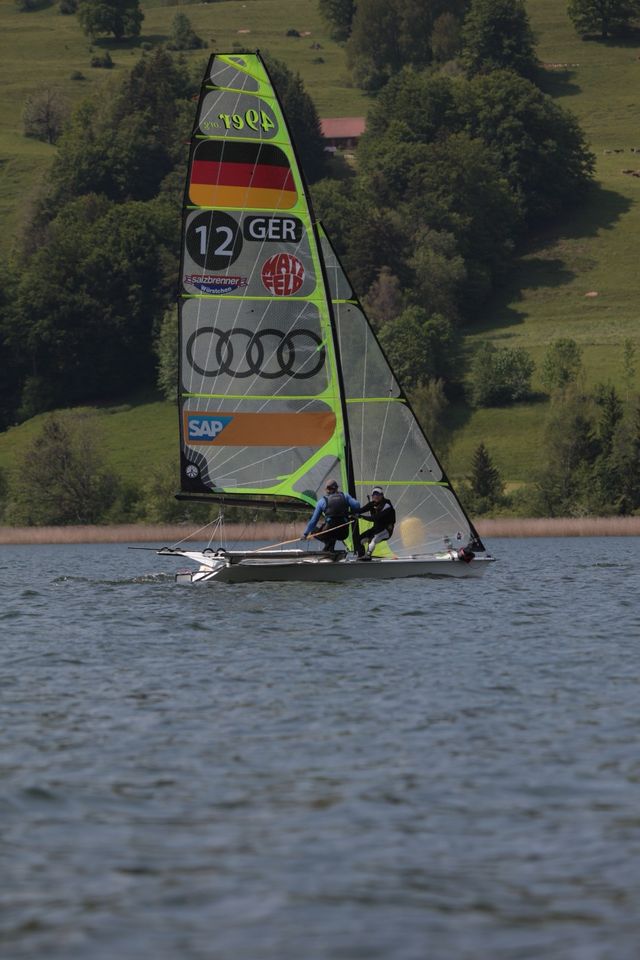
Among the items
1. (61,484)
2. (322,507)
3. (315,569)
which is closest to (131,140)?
(61,484)

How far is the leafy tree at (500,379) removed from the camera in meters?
129

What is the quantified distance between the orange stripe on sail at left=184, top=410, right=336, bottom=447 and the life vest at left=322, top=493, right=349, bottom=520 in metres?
2.42

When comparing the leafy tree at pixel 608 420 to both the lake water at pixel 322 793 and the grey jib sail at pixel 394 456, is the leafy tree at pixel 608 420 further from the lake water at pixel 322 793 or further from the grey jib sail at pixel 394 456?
the lake water at pixel 322 793

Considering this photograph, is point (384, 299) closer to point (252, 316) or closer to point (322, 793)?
point (252, 316)

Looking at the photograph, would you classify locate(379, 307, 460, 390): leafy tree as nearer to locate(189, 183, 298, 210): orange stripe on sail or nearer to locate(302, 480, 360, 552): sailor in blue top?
locate(189, 183, 298, 210): orange stripe on sail

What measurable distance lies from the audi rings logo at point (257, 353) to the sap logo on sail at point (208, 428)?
0.99 metres

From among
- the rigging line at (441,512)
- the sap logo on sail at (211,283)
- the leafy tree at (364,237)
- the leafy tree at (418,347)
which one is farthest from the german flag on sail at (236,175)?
the leafy tree at (364,237)

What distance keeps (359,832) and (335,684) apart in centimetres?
834

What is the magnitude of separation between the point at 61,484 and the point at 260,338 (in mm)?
63040

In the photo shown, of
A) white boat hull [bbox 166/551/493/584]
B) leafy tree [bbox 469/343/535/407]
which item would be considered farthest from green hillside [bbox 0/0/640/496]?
white boat hull [bbox 166/551/493/584]

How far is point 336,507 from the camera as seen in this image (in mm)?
36469

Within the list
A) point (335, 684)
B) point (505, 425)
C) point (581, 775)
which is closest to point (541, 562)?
point (335, 684)

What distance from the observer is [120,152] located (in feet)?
589

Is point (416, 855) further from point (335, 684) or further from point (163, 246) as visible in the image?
point (163, 246)
